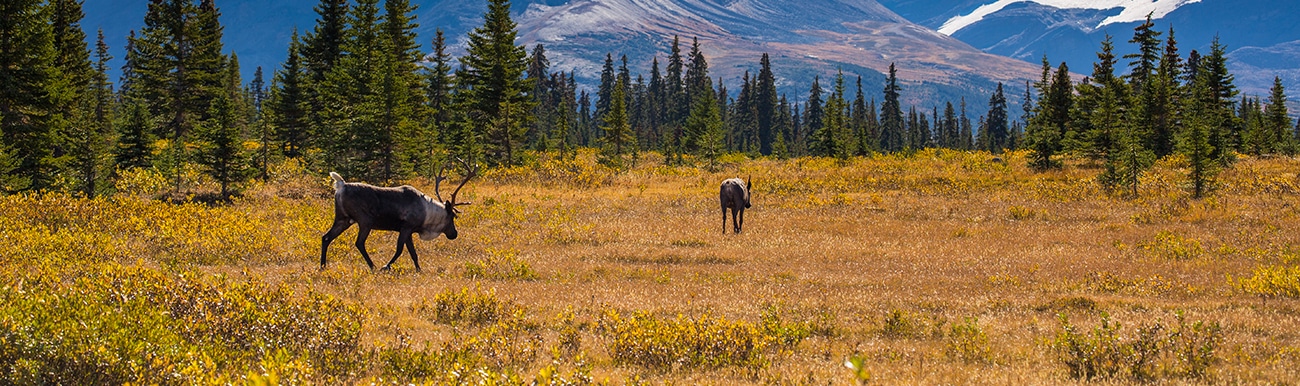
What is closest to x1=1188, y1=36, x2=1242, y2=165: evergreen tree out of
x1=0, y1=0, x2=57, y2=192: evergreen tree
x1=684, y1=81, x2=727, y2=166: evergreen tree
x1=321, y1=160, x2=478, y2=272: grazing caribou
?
x1=684, y1=81, x2=727, y2=166: evergreen tree

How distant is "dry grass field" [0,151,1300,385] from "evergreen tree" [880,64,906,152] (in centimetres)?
7759

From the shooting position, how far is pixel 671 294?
11344mm

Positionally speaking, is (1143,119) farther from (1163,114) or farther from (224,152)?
(224,152)

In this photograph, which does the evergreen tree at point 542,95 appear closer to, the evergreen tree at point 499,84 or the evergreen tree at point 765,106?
the evergreen tree at point 765,106

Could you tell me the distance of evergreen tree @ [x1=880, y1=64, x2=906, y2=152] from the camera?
102225 mm

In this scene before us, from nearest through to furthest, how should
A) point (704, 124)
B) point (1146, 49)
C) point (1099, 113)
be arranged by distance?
point (1099, 113) → point (1146, 49) → point (704, 124)

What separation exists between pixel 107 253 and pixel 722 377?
11.8m

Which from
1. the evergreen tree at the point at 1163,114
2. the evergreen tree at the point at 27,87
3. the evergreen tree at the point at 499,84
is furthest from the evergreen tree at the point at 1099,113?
the evergreen tree at the point at 27,87

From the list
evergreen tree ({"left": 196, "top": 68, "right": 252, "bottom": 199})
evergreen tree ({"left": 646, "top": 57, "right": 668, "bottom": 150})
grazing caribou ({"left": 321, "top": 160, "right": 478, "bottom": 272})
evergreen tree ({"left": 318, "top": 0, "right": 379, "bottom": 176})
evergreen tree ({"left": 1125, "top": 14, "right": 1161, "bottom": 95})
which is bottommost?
grazing caribou ({"left": 321, "top": 160, "right": 478, "bottom": 272})

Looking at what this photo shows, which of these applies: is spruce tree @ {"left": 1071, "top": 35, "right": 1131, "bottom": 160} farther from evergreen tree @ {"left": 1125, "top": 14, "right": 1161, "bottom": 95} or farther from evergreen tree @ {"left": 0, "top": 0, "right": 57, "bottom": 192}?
evergreen tree @ {"left": 0, "top": 0, "right": 57, "bottom": 192}

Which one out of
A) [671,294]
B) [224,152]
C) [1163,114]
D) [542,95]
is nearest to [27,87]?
[224,152]

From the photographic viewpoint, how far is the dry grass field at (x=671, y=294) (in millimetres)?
6617

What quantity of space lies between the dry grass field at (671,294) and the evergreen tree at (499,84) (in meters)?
14.9

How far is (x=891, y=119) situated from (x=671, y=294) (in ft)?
334
